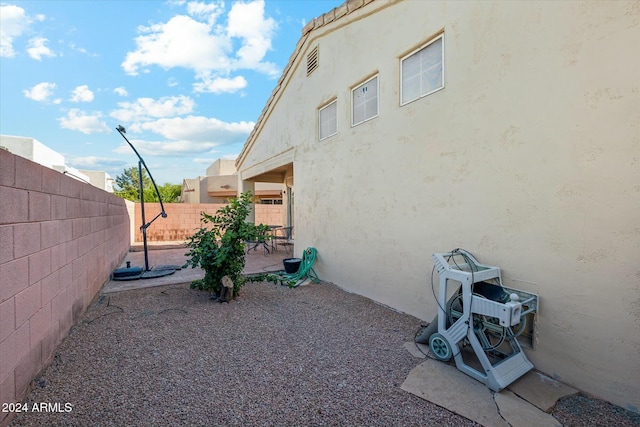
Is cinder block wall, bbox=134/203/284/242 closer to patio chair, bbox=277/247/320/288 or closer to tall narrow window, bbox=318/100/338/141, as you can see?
patio chair, bbox=277/247/320/288

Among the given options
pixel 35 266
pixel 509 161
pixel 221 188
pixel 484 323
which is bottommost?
pixel 484 323

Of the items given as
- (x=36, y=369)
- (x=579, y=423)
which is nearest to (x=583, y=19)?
(x=579, y=423)

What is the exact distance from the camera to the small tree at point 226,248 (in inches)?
165

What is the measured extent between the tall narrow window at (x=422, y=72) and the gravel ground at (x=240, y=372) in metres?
3.00

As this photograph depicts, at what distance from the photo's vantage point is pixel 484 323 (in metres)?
2.37

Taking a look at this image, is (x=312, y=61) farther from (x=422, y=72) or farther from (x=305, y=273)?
(x=305, y=273)

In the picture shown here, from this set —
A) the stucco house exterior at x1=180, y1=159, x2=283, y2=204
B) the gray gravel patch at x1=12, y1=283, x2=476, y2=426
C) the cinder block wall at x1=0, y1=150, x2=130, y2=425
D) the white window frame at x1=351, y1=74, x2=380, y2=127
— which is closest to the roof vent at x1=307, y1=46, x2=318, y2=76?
the white window frame at x1=351, y1=74, x2=380, y2=127

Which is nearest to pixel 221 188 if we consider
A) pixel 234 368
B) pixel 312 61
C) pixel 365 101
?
pixel 312 61

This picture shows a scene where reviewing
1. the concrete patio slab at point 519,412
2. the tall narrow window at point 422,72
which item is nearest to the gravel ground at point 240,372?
the concrete patio slab at point 519,412

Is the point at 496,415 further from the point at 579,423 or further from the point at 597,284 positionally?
the point at 597,284

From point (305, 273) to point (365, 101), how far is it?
3.51 m

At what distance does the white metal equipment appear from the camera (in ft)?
7.22

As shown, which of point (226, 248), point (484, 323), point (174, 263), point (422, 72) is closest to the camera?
point (484, 323)

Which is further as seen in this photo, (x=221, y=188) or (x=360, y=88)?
(x=221, y=188)
